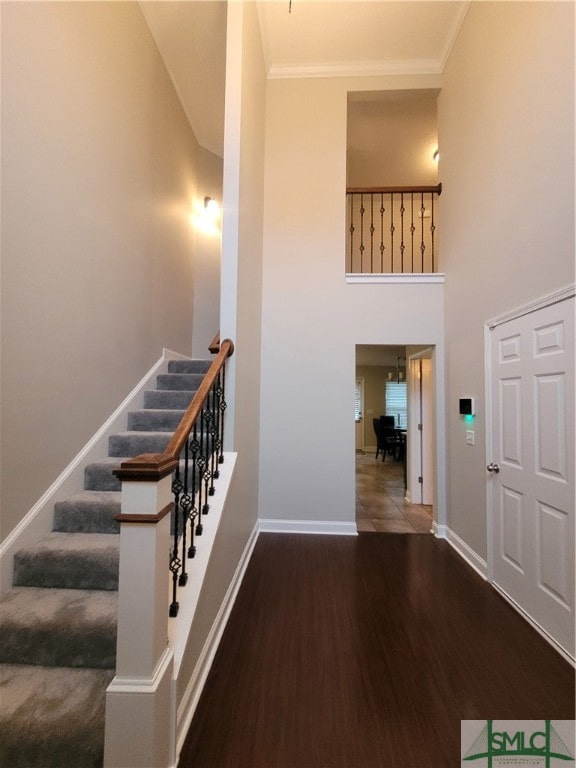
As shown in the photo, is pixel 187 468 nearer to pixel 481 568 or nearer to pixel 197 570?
pixel 197 570

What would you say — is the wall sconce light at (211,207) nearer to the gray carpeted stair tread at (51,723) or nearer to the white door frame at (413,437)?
the white door frame at (413,437)

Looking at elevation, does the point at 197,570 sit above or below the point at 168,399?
below

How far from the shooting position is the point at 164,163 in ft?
11.4

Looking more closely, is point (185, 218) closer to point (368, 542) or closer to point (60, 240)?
point (60, 240)

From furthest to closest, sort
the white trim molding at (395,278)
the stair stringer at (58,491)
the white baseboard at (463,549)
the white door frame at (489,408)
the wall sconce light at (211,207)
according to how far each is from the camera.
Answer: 1. the wall sconce light at (211,207)
2. the white trim molding at (395,278)
3. the white baseboard at (463,549)
4. the white door frame at (489,408)
5. the stair stringer at (58,491)

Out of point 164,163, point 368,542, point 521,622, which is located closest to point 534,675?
point 521,622

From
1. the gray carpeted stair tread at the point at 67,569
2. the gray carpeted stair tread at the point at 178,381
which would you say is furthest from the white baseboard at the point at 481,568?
the gray carpeted stair tread at the point at 178,381

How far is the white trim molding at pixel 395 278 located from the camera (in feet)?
12.0

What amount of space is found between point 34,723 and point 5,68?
2.94m

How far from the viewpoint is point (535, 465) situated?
2145 millimetres

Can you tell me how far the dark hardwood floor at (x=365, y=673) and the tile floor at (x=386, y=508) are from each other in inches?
43.6

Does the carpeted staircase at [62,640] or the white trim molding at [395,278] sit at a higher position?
the white trim molding at [395,278]

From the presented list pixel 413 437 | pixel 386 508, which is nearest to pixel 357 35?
pixel 413 437

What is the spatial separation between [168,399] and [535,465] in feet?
9.62
